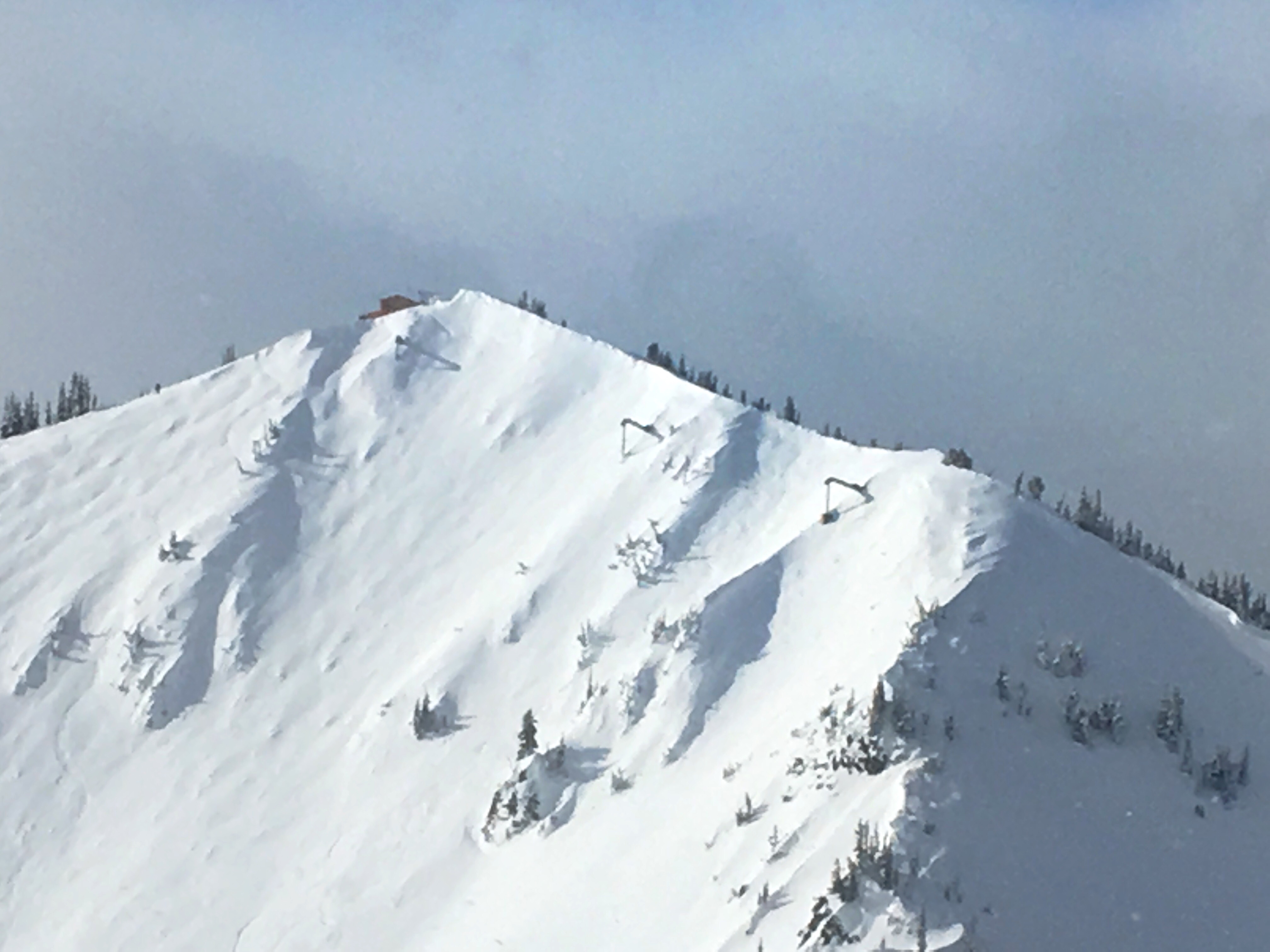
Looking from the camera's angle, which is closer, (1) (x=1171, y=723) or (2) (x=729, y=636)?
(1) (x=1171, y=723)

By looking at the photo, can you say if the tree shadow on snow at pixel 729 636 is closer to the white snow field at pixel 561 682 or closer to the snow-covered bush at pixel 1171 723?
the white snow field at pixel 561 682

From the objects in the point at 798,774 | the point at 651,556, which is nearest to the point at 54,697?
the point at 651,556

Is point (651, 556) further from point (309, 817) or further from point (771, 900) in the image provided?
point (771, 900)

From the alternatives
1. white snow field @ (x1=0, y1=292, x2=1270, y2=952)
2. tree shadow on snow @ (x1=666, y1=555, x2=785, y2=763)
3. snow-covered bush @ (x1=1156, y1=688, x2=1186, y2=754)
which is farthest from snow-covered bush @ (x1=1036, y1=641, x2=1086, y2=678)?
tree shadow on snow @ (x1=666, y1=555, x2=785, y2=763)

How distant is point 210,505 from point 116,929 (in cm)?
1514

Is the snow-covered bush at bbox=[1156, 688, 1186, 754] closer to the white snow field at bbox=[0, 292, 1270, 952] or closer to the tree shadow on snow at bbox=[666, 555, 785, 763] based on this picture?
the white snow field at bbox=[0, 292, 1270, 952]

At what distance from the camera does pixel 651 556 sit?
44406 mm

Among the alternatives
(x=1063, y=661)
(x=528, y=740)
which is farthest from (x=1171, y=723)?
(x=528, y=740)

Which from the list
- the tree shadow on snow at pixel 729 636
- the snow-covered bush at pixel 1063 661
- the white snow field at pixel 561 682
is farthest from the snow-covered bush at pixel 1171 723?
the tree shadow on snow at pixel 729 636

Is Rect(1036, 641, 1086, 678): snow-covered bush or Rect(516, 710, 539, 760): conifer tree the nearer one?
Rect(1036, 641, 1086, 678): snow-covered bush

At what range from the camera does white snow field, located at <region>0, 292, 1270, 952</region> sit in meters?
32.5

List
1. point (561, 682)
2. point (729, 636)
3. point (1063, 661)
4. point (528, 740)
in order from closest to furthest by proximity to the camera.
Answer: point (1063, 661) < point (528, 740) < point (729, 636) < point (561, 682)

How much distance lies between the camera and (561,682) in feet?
138

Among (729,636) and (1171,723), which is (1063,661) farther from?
(729,636)
